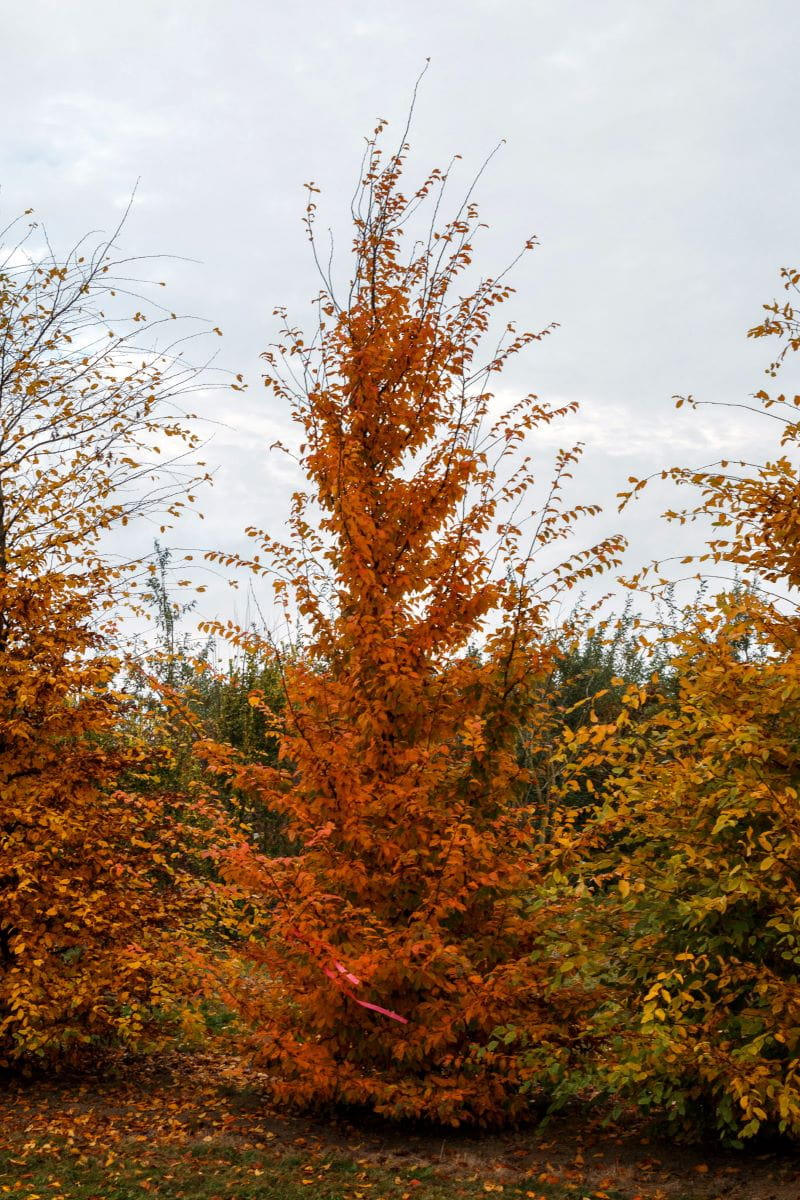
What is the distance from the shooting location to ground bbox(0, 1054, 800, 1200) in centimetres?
518

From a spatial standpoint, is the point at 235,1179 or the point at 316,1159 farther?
the point at 316,1159

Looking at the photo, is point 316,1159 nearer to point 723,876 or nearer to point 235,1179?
point 235,1179

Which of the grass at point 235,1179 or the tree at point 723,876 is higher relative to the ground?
the tree at point 723,876

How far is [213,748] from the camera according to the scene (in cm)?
622

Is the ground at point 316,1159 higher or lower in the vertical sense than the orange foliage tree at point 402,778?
lower

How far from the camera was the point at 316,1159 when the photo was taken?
5.65 metres

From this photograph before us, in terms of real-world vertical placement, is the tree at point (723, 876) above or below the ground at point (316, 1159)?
above

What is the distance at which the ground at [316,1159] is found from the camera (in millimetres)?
5184

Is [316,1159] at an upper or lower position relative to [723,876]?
lower

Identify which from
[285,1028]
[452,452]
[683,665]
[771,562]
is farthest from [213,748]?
[771,562]

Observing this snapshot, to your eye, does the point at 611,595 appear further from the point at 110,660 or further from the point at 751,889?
the point at 110,660

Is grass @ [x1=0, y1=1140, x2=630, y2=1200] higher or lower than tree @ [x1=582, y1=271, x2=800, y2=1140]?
lower

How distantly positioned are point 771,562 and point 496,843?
218cm

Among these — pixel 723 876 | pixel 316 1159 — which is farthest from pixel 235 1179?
pixel 723 876
